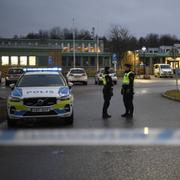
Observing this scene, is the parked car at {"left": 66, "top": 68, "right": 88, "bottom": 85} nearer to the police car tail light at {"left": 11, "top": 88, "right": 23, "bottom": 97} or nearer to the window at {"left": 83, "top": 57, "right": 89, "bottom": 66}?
the police car tail light at {"left": 11, "top": 88, "right": 23, "bottom": 97}

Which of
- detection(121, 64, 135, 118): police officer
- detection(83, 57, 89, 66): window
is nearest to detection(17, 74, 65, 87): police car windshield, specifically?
detection(121, 64, 135, 118): police officer

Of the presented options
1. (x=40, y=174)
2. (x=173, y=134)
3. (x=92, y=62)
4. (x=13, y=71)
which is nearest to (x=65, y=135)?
(x=173, y=134)

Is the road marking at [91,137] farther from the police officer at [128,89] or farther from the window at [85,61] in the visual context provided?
the window at [85,61]

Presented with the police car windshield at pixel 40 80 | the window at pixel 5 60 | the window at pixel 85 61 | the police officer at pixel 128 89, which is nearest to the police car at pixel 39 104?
the police car windshield at pixel 40 80

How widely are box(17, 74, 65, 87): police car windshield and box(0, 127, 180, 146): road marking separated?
2274 millimetres

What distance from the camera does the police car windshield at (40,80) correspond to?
14.6 metres

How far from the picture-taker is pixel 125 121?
14.6 metres

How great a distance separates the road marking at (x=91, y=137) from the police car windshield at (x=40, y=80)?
2.27 m

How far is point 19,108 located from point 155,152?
5.13 m

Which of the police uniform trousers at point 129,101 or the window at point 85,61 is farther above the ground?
the window at point 85,61

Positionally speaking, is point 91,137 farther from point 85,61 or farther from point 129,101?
point 85,61

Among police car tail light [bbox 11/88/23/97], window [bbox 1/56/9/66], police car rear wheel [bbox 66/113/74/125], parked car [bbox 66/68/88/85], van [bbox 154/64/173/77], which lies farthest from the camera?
window [bbox 1/56/9/66]

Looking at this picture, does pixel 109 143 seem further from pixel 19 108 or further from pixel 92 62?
pixel 92 62

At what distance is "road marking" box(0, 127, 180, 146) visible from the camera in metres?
10.5
